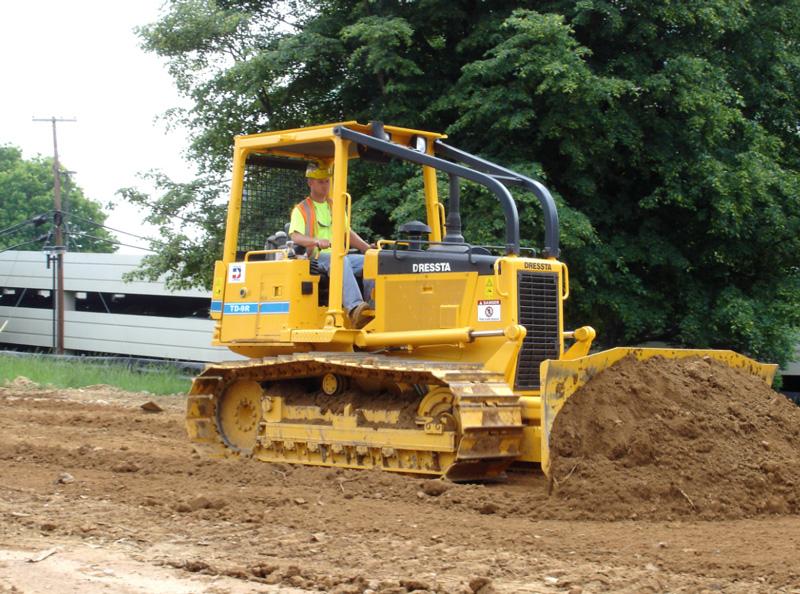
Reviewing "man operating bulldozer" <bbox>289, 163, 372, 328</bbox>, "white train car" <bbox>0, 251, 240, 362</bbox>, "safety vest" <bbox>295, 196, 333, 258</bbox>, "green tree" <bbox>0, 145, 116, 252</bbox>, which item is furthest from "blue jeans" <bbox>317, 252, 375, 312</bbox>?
"green tree" <bbox>0, 145, 116, 252</bbox>

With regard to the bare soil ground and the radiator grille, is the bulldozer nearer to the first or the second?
the radiator grille

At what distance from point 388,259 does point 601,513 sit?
10.3 ft

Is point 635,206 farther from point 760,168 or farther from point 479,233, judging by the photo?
point 479,233

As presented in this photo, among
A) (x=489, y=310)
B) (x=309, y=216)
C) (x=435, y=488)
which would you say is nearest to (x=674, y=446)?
(x=435, y=488)

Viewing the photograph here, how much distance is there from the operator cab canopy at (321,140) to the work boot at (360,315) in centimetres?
134

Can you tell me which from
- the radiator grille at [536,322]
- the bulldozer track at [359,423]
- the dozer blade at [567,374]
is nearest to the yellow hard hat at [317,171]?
the bulldozer track at [359,423]

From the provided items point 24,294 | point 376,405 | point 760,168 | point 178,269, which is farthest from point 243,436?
point 24,294

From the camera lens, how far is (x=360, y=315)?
9906mm

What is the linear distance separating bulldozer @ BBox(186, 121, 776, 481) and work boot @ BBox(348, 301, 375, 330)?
0.04m

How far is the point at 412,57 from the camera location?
18.4 meters

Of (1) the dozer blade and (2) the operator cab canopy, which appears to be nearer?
(1) the dozer blade

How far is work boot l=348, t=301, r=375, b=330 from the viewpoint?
9.88 m

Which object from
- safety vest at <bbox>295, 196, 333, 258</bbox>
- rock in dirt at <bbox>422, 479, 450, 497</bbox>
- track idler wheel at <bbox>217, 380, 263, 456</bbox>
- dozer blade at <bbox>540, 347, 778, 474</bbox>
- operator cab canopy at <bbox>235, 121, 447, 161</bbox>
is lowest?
rock in dirt at <bbox>422, 479, 450, 497</bbox>

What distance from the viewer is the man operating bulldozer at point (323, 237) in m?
9.92
